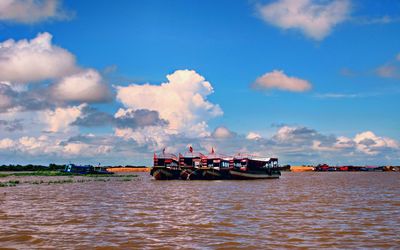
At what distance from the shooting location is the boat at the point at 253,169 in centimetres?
7200

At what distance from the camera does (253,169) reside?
7656 cm

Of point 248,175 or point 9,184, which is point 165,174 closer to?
point 248,175

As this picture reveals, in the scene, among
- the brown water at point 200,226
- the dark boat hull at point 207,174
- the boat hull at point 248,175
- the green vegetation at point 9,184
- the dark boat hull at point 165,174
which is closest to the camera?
the brown water at point 200,226

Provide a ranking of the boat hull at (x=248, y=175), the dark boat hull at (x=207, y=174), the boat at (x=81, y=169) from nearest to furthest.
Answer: the dark boat hull at (x=207, y=174) < the boat hull at (x=248, y=175) < the boat at (x=81, y=169)

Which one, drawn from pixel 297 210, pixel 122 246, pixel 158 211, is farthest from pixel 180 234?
pixel 297 210

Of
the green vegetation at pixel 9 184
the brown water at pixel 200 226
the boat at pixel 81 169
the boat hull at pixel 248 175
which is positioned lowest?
the brown water at pixel 200 226

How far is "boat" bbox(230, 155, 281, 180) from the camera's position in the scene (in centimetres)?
7200

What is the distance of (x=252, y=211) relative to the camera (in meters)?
25.2

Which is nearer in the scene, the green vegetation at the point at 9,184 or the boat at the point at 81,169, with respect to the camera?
the green vegetation at the point at 9,184

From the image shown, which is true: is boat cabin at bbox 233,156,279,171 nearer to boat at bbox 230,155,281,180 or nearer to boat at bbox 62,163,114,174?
boat at bbox 230,155,281,180

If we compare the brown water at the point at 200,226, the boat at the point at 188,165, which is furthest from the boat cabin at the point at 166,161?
the brown water at the point at 200,226

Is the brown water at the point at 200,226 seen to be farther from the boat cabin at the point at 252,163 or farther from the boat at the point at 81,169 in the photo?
the boat at the point at 81,169

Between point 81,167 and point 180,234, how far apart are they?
100m

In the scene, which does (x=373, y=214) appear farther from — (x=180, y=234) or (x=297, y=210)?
(x=180, y=234)
